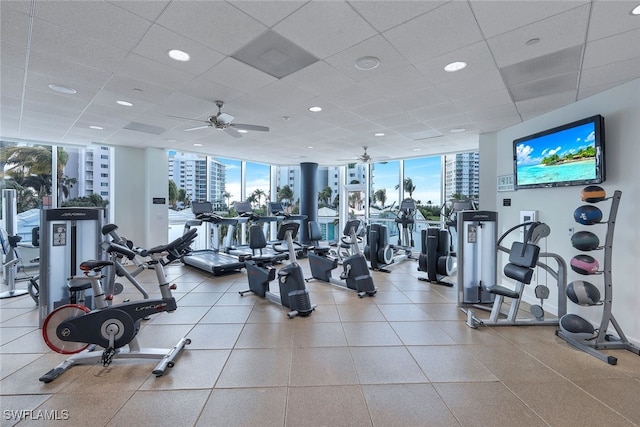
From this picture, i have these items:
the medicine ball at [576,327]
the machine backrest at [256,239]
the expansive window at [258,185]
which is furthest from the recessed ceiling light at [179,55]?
the expansive window at [258,185]

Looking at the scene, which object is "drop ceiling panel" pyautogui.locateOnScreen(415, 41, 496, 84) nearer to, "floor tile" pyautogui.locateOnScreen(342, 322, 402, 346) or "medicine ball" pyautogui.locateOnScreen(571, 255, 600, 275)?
"medicine ball" pyautogui.locateOnScreen(571, 255, 600, 275)

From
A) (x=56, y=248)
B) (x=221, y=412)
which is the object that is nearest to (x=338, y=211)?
(x=56, y=248)

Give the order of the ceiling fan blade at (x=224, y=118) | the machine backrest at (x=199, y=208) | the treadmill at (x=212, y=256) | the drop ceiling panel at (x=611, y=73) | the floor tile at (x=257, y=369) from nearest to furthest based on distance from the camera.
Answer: the floor tile at (x=257, y=369) → the drop ceiling panel at (x=611, y=73) → the ceiling fan blade at (x=224, y=118) → the treadmill at (x=212, y=256) → the machine backrest at (x=199, y=208)

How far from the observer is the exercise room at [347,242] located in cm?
213

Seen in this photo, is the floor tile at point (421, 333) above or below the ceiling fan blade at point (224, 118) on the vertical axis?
below

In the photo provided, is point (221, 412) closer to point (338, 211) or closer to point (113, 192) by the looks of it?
point (113, 192)

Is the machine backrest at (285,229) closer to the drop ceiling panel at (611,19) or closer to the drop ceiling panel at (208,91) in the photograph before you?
the drop ceiling panel at (208,91)

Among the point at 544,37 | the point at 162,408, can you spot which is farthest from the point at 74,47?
the point at 544,37

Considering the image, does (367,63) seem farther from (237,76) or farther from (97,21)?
(97,21)

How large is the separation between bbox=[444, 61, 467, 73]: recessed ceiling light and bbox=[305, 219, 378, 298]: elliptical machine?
2823 mm

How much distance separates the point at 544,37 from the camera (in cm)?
244

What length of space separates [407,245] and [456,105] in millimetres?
4852

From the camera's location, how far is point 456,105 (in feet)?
13.6

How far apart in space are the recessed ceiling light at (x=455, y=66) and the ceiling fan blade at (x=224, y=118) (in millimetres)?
2835
